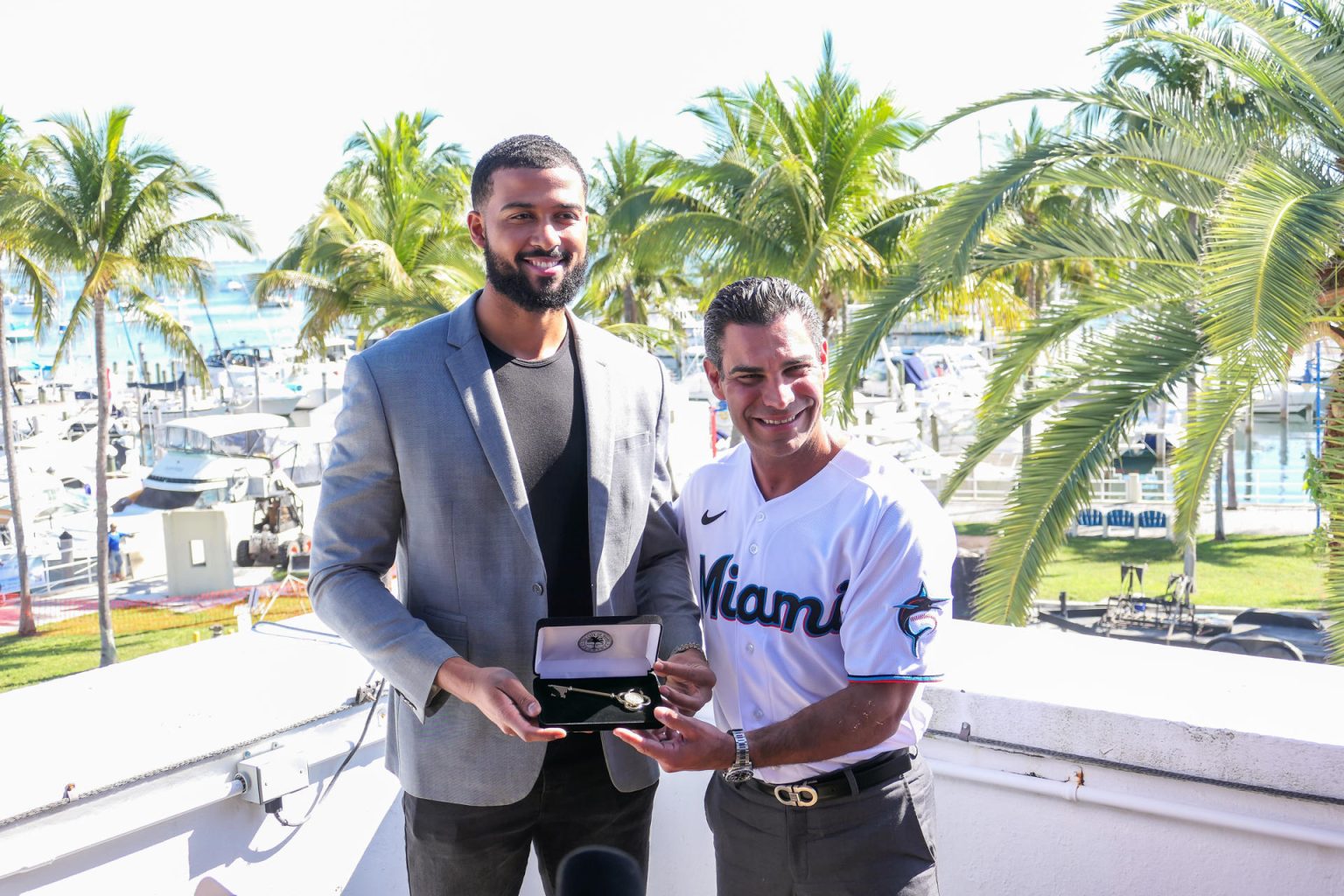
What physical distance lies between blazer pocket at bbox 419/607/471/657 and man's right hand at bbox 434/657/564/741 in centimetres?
14

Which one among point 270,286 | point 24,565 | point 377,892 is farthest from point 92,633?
point 377,892

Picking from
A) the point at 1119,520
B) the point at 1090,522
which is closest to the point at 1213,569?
the point at 1090,522

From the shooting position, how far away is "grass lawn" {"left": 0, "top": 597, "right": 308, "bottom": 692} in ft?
65.8

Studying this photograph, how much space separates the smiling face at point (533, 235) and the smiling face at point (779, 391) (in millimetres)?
373

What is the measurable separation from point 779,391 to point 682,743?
26.4 inches

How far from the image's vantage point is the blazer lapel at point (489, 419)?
2.26 meters

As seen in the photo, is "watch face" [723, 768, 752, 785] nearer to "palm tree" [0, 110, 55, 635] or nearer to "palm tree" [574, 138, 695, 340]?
"palm tree" [574, 138, 695, 340]

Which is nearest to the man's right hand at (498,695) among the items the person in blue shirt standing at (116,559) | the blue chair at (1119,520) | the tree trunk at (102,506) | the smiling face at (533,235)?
the smiling face at (533,235)

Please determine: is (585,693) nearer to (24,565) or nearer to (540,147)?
(540,147)

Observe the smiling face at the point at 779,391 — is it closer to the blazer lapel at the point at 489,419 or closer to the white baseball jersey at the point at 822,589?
the white baseball jersey at the point at 822,589

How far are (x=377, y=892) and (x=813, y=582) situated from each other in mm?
1829

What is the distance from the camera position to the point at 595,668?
7.00 feet

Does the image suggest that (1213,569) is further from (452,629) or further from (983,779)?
(452,629)

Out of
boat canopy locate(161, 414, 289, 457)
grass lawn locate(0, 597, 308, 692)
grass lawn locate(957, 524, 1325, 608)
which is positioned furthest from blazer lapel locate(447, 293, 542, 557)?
boat canopy locate(161, 414, 289, 457)
